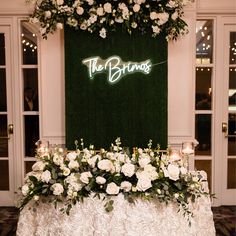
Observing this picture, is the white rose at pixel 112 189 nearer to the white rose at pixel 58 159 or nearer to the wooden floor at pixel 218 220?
the white rose at pixel 58 159

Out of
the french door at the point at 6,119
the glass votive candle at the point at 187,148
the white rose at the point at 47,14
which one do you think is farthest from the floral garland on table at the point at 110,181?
the french door at the point at 6,119

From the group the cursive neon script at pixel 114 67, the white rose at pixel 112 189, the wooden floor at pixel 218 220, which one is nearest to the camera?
the white rose at pixel 112 189

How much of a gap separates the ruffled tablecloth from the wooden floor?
1442 mm

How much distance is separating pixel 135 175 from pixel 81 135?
6.13 ft

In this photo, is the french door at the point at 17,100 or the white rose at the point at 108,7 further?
the french door at the point at 17,100

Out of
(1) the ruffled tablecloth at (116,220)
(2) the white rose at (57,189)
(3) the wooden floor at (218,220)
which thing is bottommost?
(3) the wooden floor at (218,220)

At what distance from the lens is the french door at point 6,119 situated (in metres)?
4.79

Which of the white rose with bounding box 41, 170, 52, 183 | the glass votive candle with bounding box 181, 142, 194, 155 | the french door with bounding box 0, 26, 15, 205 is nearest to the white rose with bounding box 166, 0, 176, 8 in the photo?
the glass votive candle with bounding box 181, 142, 194, 155

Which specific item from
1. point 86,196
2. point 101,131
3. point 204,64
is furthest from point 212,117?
point 86,196

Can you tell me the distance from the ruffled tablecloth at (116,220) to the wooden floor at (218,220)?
1.44 m

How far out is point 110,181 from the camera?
2.68 meters

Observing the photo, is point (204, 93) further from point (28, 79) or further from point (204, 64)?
point (28, 79)

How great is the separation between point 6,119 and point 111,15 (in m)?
1.93

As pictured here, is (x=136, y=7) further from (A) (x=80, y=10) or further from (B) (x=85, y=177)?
(B) (x=85, y=177)
